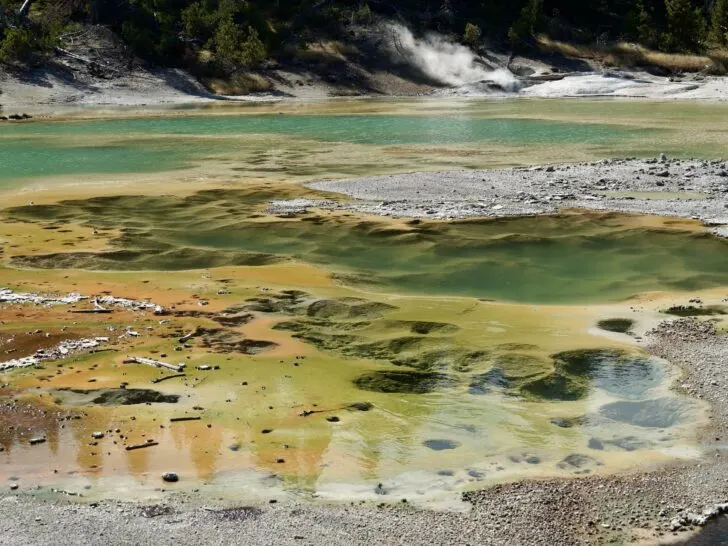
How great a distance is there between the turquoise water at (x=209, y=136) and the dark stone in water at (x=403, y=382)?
1735 cm

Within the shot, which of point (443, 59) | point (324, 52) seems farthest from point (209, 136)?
point (443, 59)

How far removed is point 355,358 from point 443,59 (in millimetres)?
64125

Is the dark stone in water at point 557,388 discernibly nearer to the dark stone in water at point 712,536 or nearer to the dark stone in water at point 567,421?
the dark stone in water at point 567,421

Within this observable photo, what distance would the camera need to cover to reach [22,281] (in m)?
13.4

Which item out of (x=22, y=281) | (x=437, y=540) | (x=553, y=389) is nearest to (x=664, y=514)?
(x=437, y=540)

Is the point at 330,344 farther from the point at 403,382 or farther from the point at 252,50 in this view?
the point at 252,50

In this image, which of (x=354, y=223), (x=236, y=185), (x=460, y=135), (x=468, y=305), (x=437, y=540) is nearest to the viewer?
(x=437, y=540)

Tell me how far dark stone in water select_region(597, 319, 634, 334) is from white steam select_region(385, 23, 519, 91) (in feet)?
194

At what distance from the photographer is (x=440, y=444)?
7762 mm

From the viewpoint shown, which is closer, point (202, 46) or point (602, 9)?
point (202, 46)

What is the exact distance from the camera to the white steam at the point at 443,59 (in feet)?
228

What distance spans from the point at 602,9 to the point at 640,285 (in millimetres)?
73938

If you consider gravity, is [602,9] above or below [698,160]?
above

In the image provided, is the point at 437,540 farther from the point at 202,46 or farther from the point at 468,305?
the point at 202,46
